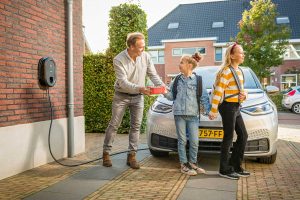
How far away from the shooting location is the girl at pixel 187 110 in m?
4.90

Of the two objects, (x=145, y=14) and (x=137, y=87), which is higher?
(x=145, y=14)

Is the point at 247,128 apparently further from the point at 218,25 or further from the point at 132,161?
the point at 218,25

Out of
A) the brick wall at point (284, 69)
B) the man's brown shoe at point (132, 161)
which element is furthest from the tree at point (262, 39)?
the man's brown shoe at point (132, 161)

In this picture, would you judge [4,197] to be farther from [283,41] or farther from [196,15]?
[196,15]

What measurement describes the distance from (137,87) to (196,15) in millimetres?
34324

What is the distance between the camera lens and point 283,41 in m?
25.0

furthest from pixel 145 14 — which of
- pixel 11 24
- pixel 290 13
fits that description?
pixel 290 13

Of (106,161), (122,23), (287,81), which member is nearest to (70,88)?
(106,161)

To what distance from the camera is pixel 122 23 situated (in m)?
9.55

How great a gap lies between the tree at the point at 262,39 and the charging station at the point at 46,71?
67.6 feet

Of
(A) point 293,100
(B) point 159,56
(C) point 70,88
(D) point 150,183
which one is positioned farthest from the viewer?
(B) point 159,56

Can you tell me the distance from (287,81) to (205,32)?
30.8 ft

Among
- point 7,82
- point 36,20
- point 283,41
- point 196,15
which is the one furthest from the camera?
point 196,15

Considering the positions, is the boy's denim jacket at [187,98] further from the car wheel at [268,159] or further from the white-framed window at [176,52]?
the white-framed window at [176,52]
